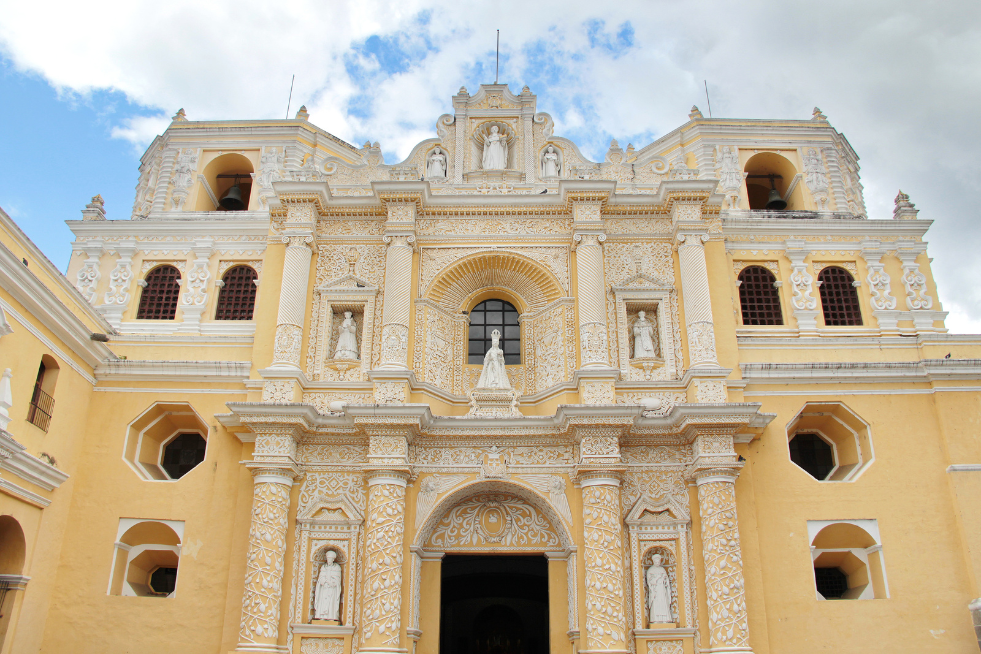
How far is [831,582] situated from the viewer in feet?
48.9

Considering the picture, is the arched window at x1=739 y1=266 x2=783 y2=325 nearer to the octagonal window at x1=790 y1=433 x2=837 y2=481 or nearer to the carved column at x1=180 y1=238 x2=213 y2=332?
the octagonal window at x1=790 y1=433 x2=837 y2=481

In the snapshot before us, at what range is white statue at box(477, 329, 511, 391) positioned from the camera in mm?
14711

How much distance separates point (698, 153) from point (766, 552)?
957 cm

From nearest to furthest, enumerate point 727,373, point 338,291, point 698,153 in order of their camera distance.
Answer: point 727,373 < point 338,291 < point 698,153

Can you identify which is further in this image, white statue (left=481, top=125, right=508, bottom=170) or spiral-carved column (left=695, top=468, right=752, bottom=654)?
white statue (left=481, top=125, right=508, bottom=170)

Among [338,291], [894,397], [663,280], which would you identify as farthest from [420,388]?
[894,397]

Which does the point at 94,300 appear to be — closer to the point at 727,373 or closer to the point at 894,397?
the point at 727,373

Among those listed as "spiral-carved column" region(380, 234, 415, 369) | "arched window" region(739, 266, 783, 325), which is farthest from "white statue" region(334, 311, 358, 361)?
"arched window" region(739, 266, 783, 325)

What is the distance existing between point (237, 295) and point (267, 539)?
19.1 ft

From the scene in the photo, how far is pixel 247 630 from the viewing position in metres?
12.5

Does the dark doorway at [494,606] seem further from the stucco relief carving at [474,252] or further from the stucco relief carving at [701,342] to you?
the stucco relief carving at [474,252]

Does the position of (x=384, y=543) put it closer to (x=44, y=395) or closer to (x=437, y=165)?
(x=44, y=395)

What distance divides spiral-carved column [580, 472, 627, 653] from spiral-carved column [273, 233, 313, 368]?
606 cm

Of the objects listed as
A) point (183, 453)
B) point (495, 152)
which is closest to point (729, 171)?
point (495, 152)
